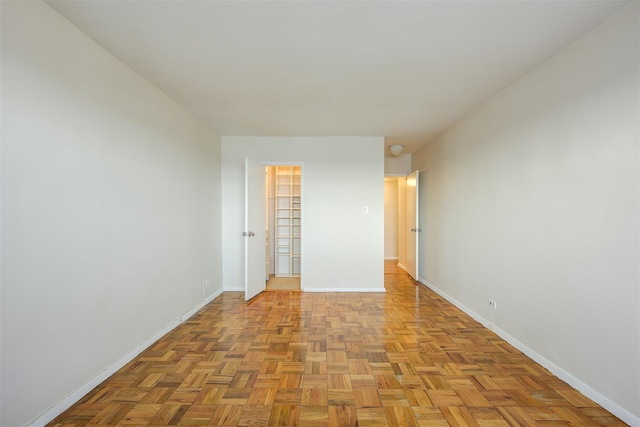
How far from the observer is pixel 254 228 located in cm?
418

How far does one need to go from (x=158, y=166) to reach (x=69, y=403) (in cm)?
190

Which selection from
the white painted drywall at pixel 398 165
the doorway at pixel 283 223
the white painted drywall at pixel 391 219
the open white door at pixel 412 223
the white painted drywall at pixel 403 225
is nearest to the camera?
the open white door at pixel 412 223

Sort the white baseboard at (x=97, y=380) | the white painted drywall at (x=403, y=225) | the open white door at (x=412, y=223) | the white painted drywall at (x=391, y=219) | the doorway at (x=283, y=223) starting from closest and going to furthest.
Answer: the white baseboard at (x=97, y=380) < the open white door at (x=412, y=223) < the doorway at (x=283, y=223) < the white painted drywall at (x=403, y=225) < the white painted drywall at (x=391, y=219)

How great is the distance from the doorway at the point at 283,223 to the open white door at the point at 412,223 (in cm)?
209

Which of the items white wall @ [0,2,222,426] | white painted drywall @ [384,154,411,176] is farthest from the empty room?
white painted drywall @ [384,154,411,176]

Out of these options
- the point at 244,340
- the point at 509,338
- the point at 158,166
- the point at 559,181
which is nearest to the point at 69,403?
the point at 244,340

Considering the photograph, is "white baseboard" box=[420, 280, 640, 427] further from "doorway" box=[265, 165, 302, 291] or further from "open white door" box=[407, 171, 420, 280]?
"doorway" box=[265, 165, 302, 291]

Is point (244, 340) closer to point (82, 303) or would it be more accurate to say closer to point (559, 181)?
point (82, 303)

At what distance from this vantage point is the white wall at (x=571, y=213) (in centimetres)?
165

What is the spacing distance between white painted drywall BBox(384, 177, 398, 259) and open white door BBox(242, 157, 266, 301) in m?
3.87

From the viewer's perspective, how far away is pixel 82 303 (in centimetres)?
187

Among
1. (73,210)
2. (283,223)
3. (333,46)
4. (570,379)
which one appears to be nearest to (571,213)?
(570,379)

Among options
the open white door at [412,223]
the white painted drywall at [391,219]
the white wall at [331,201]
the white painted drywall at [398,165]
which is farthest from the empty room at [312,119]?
the white painted drywall at [391,219]

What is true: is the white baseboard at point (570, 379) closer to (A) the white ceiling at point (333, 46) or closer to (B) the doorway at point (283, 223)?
(A) the white ceiling at point (333, 46)
